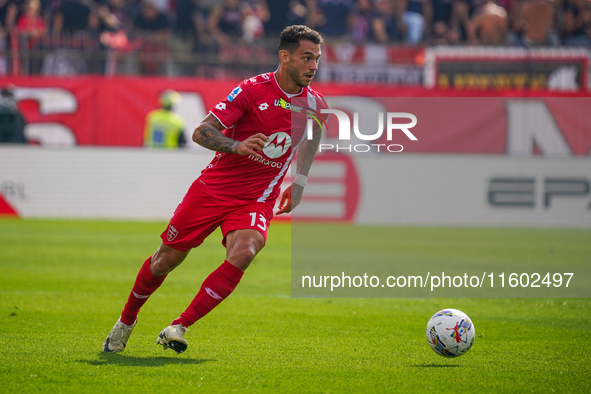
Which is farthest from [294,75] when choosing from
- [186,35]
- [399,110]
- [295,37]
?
[186,35]

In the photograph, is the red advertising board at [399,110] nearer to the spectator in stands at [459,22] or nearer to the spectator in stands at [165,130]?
the spectator in stands at [165,130]

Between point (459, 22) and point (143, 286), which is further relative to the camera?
point (459, 22)

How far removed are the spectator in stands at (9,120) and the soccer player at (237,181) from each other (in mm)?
13998

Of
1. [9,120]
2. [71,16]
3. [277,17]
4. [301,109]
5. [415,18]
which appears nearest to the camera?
[301,109]

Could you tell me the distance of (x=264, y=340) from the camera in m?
7.20

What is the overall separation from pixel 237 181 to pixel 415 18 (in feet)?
54.5

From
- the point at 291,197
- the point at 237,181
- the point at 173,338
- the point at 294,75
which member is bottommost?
the point at 173,338

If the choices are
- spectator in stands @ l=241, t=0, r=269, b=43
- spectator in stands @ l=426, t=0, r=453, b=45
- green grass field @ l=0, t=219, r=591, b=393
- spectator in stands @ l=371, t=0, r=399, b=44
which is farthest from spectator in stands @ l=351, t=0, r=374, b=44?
green grass field @ l=0, t=219, r=591, b=393

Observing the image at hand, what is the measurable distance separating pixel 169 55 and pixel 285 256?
8.51 metres

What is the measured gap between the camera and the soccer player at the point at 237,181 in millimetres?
6289

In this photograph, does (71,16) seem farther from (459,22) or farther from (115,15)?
(459,22)

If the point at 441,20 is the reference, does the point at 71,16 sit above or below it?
below

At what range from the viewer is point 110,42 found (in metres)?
20.6

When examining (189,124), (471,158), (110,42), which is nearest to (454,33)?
(471,158)
